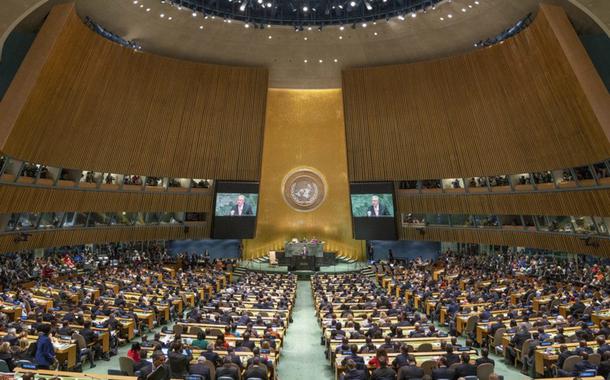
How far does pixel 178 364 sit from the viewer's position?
26.8ft

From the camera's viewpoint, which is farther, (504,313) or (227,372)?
(504,313)

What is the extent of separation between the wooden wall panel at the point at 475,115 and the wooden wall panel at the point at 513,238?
3341mm

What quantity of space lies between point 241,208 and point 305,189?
21.2 ft

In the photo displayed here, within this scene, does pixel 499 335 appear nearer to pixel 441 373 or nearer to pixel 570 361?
pixel 570 361

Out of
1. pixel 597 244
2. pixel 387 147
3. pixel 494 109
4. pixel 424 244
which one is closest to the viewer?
pixel 597 244

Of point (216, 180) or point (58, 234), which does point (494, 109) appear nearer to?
point (216, 180)

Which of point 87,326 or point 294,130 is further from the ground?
point 294,130

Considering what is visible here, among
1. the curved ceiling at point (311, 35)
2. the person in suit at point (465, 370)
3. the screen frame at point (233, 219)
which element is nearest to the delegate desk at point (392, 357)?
the person in suit at point (465, 370)

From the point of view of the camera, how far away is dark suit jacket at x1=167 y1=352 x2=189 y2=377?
8117 mm

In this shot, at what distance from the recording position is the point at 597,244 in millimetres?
17891

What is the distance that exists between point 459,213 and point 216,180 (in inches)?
597

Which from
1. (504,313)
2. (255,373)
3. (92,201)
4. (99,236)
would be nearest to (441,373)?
(255,373)

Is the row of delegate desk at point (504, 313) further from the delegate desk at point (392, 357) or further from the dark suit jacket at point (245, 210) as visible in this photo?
the dark suit jacket at point (245, 210)

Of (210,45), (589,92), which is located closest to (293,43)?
(210,45)
